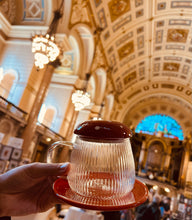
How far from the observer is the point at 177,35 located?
13.5 metres

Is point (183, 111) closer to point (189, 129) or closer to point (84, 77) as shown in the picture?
point (189, 129)

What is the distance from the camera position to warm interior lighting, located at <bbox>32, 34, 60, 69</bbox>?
532 centimetres

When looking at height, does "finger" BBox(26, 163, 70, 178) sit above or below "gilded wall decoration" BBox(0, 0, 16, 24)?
below

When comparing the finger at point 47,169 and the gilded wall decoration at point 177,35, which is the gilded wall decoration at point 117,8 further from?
the finger at point 47,169

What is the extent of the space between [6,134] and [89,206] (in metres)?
6.77

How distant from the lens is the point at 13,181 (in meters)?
0.88

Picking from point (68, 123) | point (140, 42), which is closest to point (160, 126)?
point (140, 42)

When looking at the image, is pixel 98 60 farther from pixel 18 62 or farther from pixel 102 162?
pixel 102 162

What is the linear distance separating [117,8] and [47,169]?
37.1 ft

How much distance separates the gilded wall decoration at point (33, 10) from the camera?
733 centimetres

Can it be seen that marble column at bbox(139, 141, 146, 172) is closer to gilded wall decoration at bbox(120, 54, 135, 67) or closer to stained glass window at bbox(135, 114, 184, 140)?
stained glass window at bbox(135, 114, 184, 140)

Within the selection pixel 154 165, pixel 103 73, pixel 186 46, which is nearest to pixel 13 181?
pixel 103 73

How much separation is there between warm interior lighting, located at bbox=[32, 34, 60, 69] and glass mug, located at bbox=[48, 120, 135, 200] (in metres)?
4.96

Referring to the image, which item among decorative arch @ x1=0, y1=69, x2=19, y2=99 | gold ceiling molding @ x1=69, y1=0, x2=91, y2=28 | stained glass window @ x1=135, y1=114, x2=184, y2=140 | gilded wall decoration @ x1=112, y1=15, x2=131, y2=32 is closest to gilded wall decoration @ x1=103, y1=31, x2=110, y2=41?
gilded wall decoration @ x1=112, y1=15, x2=131, y2=32
